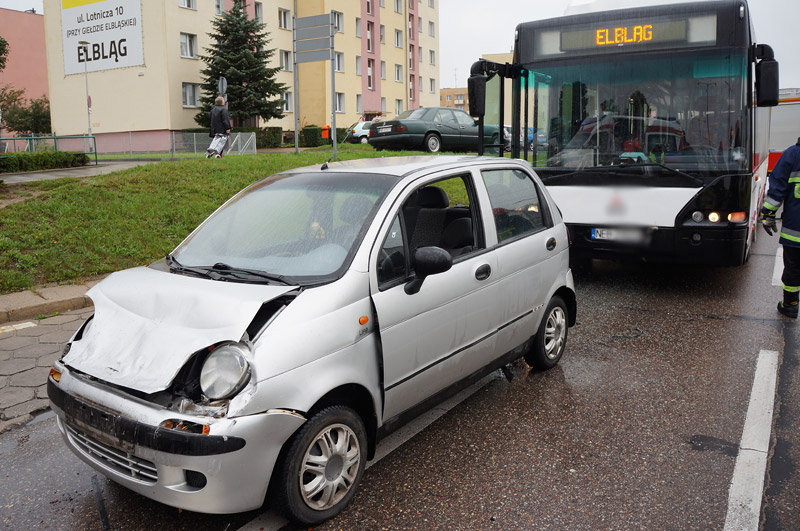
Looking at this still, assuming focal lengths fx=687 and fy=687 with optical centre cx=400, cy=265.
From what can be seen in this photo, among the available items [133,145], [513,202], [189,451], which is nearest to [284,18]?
[133,145]

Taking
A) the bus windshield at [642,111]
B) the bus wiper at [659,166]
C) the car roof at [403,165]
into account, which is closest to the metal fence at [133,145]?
the bus windshield at [642,111]

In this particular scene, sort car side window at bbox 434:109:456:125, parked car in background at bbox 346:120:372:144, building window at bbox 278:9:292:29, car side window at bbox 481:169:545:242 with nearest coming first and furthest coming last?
car side window at bbox 481:169:545:242, car side window at bbox 434:109:456:125, parked car in background at bbox 346:120:372:144, building window at bbox 278:9:292:29

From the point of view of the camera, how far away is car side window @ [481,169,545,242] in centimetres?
459

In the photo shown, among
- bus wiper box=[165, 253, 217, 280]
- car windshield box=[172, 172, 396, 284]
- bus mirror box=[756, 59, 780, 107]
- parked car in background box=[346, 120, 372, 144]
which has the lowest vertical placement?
bus wiper box=[165, 253, 217, 280]

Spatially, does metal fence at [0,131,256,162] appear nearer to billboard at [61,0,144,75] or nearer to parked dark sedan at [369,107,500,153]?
billboard at [61,0,144,75]

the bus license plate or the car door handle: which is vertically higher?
the car door handle

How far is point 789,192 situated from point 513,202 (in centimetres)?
354

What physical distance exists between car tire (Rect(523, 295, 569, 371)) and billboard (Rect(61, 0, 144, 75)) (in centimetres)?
3556

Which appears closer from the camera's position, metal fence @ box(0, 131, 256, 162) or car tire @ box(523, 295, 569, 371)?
car tire @ box(523, 295, 569, 371)

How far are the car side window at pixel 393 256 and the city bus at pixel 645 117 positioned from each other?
14.5 ft

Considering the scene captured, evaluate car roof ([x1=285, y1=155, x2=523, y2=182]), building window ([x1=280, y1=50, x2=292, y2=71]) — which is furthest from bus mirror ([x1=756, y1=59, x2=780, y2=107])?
building window ([x1=280, y1=50, x2=292, y2=71])

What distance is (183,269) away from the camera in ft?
12.5

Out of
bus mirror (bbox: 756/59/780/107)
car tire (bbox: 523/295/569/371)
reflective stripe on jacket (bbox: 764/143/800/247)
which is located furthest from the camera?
bus mirror (bbox: 756/59/780/107)

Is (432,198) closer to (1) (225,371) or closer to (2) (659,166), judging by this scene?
(1) (225,371)
